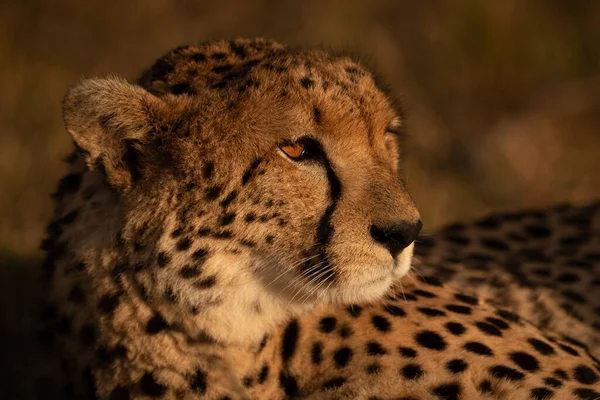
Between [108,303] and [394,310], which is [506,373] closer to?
[394,310]

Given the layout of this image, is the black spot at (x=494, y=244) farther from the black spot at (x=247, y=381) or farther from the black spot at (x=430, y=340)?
Answer: the black spot at (x=247, y=381)

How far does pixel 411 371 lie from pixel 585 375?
486mm

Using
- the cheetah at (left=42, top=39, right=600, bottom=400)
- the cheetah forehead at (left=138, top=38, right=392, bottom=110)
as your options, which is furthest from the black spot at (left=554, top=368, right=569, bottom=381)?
the cheetah forehead at (left=138, top=38, right=392, bottom=110)

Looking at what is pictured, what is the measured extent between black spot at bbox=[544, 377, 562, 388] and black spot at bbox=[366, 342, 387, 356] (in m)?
0.41

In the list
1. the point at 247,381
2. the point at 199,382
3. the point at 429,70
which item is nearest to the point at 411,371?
the point at 247,381

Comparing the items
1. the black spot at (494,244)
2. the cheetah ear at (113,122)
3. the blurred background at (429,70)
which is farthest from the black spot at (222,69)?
the blurred background at (429,70)

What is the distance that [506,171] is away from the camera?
4676 mm

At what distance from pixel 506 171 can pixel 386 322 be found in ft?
8.31

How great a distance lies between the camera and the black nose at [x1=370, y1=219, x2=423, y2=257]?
2.06 meters

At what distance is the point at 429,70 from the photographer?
5281mm

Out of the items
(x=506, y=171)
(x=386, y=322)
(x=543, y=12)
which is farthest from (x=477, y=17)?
(x=386, y=322)

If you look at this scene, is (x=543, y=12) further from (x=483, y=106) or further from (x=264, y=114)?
(x=264, y=114)

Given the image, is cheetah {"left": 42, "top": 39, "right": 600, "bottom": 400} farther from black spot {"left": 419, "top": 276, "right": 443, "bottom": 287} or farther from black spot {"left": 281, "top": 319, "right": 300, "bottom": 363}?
black spot {"left": 419, "top": 276, "right": 443, "bottom": 287}

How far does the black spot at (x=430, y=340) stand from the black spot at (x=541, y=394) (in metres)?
0.24
